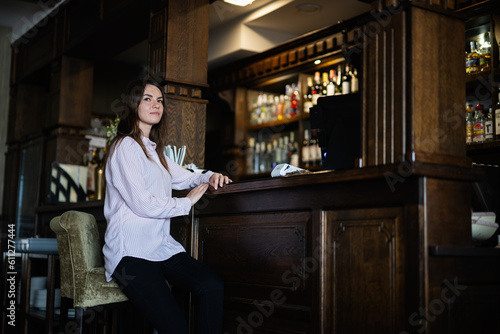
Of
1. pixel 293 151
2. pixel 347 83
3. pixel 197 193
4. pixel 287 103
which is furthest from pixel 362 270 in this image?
pixel 287 103

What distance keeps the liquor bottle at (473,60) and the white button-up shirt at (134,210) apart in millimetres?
2414

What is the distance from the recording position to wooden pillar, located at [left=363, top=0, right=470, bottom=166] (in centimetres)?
196

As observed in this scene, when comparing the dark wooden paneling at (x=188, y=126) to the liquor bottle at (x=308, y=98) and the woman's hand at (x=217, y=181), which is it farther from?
the liquor bottle at (x=308, y=98)

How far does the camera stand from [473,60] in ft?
12.8

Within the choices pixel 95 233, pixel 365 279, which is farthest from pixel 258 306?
pixel 95 233

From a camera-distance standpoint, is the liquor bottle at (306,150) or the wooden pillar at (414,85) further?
the liquor bottle at (306,150)

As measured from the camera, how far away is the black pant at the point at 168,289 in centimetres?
221

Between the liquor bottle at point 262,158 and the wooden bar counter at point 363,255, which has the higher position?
the liquor bottle at point 262,158

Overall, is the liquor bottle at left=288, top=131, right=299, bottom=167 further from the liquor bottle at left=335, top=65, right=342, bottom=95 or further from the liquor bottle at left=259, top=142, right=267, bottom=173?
the liquor bottle at left=335, top=65, right=342, bottom=95

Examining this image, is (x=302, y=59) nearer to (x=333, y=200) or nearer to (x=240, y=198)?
(x=240, y=198)

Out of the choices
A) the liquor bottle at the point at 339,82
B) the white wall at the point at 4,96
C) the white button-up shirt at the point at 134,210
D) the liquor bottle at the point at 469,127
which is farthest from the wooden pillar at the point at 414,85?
the white wall at the point at 4,96

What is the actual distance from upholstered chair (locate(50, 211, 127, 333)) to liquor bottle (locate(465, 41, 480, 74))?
270 cm

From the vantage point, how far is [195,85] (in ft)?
12.4

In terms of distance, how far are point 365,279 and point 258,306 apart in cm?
64
